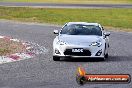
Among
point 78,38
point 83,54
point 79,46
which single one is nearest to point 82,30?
point 78,38

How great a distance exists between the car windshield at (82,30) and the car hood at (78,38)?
1.73ft

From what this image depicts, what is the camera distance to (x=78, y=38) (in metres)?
19.5

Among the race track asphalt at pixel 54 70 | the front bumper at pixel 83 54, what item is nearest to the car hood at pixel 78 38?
the front bumper at pixel 83 54

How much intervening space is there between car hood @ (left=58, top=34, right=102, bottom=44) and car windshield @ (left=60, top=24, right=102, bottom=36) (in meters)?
0.53

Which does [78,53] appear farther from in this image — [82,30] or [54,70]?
[54,70]

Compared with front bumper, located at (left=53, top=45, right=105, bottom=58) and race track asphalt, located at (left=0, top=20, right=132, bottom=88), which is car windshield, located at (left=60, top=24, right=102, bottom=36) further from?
front bumper, located at (left=53, top=45, right=105, bottom=58)

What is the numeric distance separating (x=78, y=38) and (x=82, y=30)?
48.2 inches

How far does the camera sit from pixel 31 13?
176 ft

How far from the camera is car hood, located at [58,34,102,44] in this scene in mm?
19212

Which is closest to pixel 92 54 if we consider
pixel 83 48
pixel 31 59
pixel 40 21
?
pixel 83 48

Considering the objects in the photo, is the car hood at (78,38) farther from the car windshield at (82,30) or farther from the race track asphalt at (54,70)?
the race track asphalt at (54,70)

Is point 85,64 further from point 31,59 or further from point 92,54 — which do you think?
point 31,59

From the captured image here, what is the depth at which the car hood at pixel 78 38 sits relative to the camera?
19.2 m

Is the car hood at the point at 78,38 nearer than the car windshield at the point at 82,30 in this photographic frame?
Yes
